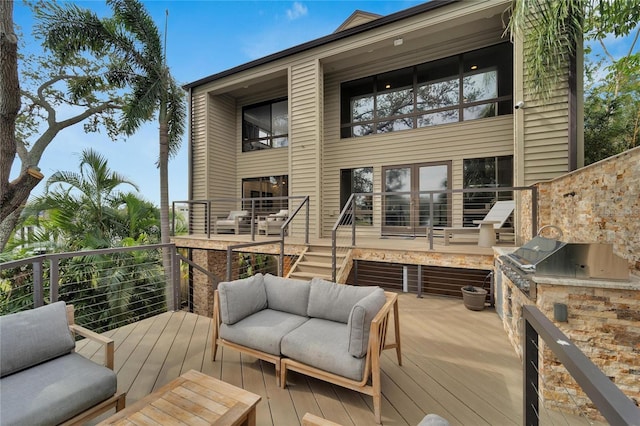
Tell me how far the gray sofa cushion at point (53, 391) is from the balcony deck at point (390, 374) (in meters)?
0.56

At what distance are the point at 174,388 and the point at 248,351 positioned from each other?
886 millimetres

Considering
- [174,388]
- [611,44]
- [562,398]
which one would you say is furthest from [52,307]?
[611,44]

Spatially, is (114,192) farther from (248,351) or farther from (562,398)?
(562,398)

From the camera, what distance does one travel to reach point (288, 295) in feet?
10.2

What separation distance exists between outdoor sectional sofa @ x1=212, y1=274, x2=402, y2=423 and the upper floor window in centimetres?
695

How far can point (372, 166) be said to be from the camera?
7785mm

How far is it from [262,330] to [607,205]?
11.9ft

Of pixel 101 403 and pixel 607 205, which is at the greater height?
pixel 607 205

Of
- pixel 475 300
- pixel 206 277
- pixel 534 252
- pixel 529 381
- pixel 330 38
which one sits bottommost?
pixel 206 277

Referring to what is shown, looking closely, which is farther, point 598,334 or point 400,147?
point 400,147

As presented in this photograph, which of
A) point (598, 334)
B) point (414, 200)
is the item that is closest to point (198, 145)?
point (414, 200)

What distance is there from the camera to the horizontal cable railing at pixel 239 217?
7.64m

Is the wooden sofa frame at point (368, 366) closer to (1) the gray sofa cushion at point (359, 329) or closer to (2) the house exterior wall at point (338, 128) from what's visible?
(1) the gray sofa cushion at point (359, 329)

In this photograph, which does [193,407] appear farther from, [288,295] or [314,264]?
[314,264]
